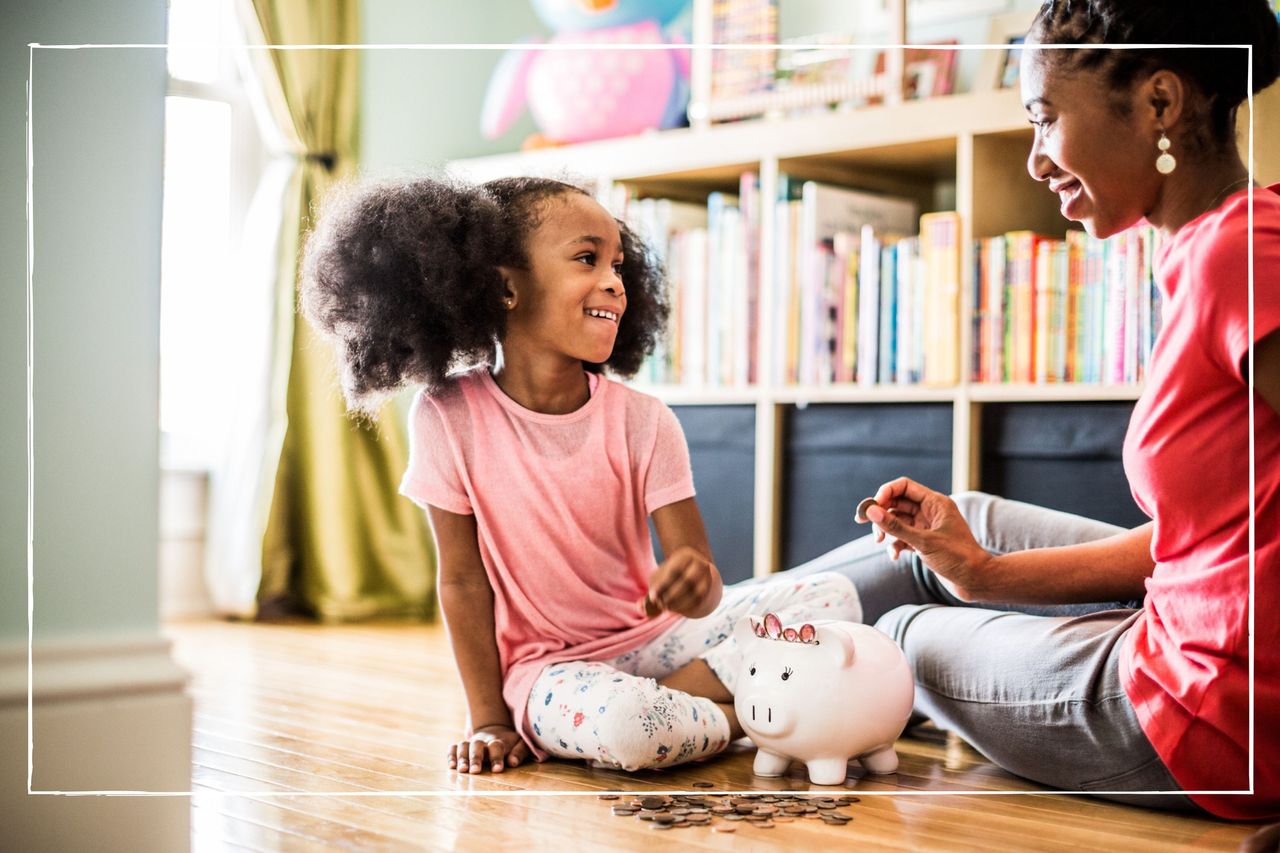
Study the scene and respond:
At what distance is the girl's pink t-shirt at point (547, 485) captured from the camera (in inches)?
54.4

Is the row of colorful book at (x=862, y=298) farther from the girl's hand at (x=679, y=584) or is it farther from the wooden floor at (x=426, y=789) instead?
the wooden floor at (x=426, y=789)

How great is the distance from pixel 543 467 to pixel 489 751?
30cm

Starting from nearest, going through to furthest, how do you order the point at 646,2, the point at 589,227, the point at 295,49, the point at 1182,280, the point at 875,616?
the point at 1182,280 < the point at 295,49 < the point at 589,227 < the point at 875,616 < the point at 646,2

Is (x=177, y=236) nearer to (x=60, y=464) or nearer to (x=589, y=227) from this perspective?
(x=60, y=464)

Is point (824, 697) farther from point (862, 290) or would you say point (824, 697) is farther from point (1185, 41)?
point (1185, 41)

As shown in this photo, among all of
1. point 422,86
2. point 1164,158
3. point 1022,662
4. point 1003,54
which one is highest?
point 1003,54

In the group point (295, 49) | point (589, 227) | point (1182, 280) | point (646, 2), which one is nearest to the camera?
point (1182, 280)

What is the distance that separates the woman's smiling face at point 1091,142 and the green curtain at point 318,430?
639 millimetres

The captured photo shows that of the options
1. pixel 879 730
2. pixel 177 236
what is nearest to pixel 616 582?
pixel 879 730

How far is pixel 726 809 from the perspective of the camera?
1.17 m

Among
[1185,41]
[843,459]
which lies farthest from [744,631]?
[1185,41]

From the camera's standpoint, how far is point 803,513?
1409 millimetres

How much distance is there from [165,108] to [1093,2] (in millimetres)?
804

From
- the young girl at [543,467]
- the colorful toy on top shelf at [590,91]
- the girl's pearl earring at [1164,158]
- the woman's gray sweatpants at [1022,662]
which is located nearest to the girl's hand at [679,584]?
the young girl at [543,467]
